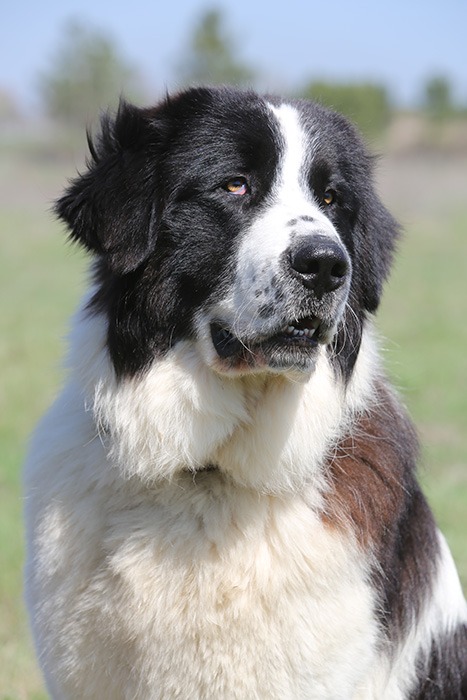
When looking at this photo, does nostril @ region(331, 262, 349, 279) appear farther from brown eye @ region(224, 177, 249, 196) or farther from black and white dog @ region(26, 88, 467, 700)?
brown eye @ region(224, 177, 249, 196)

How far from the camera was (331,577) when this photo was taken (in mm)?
3105

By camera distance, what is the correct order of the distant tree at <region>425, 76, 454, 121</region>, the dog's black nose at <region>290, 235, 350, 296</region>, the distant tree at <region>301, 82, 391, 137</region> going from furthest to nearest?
1. the distant tree at <region>425, 76, 454, 121</region>
2. the distant tree at <region>301, 82, 391, 137</region>
3. the dog's black nose at <region>290, 235, 350, 296</region>

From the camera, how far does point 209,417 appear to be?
3.22m

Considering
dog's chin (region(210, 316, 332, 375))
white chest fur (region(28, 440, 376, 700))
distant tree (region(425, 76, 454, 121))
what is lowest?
distant tree (region(425, 76, 454, 121))

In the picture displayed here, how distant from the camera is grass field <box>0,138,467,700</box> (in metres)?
5.44

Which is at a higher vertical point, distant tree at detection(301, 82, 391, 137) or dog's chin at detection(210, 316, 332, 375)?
dog's chin at detection(210, 316, 332, 375)

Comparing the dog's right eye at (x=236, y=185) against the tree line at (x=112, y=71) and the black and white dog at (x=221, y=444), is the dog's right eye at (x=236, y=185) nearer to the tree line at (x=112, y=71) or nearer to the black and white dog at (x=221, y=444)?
the black and white dog at (x=221, y=444)

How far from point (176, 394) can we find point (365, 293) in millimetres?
813

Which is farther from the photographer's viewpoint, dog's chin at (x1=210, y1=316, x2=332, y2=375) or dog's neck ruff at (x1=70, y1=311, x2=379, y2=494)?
dog's neck ruff at (x1=70, y1=311, x2=379, y2=494)

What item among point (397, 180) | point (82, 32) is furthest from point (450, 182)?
point (82, 32)

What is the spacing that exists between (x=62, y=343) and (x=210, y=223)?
895mm

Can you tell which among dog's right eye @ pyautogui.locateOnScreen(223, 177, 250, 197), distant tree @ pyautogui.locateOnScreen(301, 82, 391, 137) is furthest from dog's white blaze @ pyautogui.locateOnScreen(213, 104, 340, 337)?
distant tree @ pyautogui.locateOnScreen(301, 82, 391, 137)

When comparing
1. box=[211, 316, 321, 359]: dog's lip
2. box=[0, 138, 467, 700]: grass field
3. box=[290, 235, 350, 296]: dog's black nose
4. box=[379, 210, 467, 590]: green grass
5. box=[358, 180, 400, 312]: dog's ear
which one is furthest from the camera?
box=[379, 210, 467, 590]: green grass

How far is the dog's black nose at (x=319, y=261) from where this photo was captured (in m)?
2.87
